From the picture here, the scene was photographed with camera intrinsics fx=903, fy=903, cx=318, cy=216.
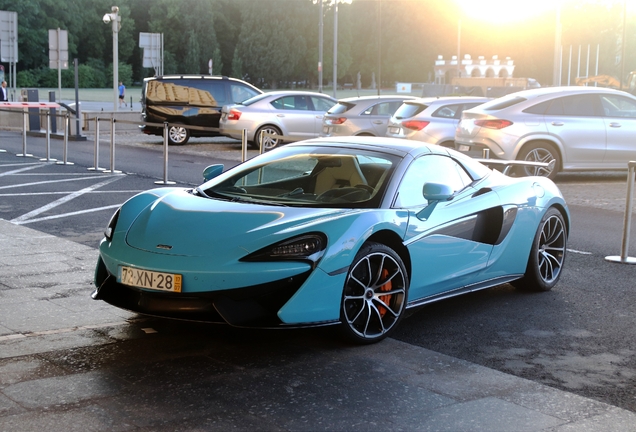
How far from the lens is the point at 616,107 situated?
51.8 ft

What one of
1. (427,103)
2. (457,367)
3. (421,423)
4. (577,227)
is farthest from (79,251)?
(427,103)

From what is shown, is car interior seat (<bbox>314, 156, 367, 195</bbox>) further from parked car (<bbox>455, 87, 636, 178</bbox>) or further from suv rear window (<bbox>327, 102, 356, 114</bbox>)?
suv rear window (<bbox>327, 102, 356, 114</bbox>)

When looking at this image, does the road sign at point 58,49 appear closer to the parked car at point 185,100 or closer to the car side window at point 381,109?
the parked car at point 185,100

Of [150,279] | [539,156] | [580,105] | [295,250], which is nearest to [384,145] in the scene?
[295,250]

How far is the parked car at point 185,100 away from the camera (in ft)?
79.6

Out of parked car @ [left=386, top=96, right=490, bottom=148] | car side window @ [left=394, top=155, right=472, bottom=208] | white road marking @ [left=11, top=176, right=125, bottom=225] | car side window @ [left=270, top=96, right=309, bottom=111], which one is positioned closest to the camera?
Result: car side window @ [left=394, top=155, right=472, bottom=208]

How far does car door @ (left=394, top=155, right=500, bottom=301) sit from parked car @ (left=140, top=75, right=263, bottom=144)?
18.2 meters

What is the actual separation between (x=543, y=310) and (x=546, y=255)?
75 cm

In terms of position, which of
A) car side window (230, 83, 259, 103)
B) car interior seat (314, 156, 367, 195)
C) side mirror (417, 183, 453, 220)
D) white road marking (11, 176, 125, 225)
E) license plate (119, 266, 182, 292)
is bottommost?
white road marking (11, 176, 125, 225)

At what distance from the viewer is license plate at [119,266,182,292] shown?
5.02 metres

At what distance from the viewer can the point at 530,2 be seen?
332ft

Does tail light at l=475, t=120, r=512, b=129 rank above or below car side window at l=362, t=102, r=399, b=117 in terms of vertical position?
below

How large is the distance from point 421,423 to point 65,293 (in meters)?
3.47

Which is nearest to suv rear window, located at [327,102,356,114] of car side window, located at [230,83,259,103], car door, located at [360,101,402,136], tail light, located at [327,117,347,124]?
tail light, located at [327,117,347,124]
